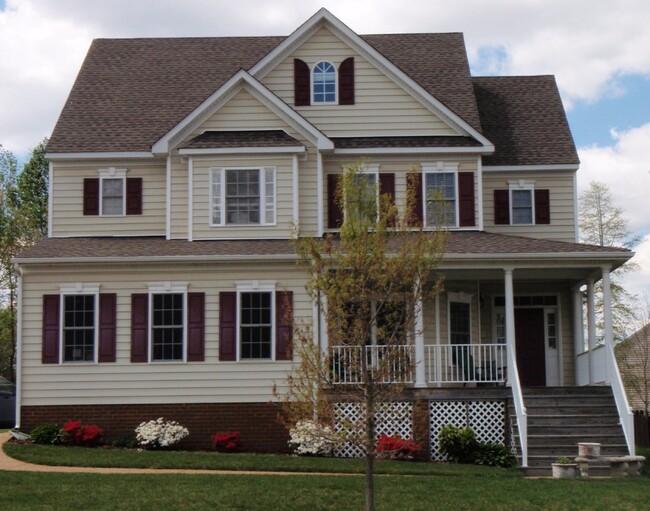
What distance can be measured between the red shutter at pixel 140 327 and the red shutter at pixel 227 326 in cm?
164

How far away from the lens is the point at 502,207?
28.1m

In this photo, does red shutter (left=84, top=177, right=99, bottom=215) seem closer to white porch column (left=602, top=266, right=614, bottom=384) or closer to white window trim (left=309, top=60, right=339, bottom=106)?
white window trim (left=309, top=60, right=339, bottom=106)

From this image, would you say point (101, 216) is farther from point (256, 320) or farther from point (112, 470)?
point (112, 470)

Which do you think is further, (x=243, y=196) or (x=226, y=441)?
(x=243, y=196)

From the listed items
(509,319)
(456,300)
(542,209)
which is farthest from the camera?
(542,209)

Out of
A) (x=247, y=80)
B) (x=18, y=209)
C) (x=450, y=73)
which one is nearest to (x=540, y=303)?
(x=450, y=73)

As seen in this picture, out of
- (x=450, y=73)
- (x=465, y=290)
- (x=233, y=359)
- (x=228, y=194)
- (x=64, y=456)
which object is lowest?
(x=64, y=456)

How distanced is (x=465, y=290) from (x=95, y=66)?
12.1m

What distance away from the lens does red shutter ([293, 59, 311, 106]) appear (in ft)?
90.1

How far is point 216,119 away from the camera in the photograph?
26359 mm

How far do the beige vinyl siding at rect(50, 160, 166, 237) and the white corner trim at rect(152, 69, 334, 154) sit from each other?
1.14 metres

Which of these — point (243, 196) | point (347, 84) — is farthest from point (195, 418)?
point (347, 84)

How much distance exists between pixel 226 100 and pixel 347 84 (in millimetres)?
3148

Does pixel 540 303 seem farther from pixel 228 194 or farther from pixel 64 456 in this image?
pixel 64 456
